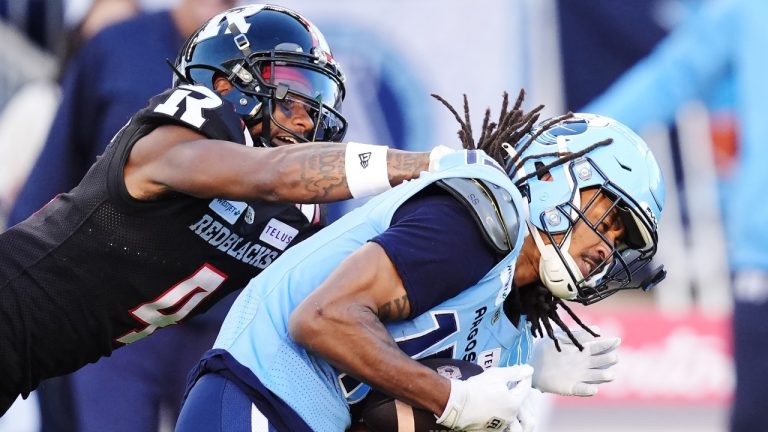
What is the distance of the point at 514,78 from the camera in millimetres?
7738

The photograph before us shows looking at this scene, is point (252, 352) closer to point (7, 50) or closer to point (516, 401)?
point (516, 401)

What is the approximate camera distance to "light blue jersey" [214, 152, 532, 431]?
10.6ft

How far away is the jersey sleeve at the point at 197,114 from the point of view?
3621 millimetres

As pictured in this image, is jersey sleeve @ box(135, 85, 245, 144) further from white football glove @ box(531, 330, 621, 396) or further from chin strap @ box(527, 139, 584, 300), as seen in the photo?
white football glove @ box(531, 330, 621, 396)

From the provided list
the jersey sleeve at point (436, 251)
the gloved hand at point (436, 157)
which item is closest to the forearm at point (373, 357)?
the jersey sleeve at point (436, 251)

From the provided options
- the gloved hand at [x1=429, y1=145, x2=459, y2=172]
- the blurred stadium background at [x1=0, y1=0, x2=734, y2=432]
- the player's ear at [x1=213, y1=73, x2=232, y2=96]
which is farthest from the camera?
the blurred stadium background at [x1=0, y1=0, x2=734, y2=432]

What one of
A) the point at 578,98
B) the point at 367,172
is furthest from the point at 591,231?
the point at 578,98

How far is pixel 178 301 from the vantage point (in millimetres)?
3875

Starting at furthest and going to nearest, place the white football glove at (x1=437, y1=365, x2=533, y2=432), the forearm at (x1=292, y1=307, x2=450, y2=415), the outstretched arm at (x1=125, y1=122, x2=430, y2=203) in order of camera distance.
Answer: the outstretched arm at (x1=125, y1=122, x2=430, y2=203), the white football glove at (x1=437, y1=365, x2=533, y2=432), the forearm at (x1=292, y1=307, x2=450, y2=415)

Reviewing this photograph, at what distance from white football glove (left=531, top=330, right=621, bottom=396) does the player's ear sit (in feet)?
3.67

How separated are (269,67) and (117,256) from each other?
2.19 feet

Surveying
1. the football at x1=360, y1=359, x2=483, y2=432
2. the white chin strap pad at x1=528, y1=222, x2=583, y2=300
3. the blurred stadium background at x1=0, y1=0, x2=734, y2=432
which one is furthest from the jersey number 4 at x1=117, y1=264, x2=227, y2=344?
the blurred stadium background at x1=0, y1=0, x2=734, y2=432

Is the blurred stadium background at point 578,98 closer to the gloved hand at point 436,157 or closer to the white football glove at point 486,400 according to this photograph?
the gloved hand at point 436,157

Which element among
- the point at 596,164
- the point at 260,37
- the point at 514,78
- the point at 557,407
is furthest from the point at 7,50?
the point at 596,164
